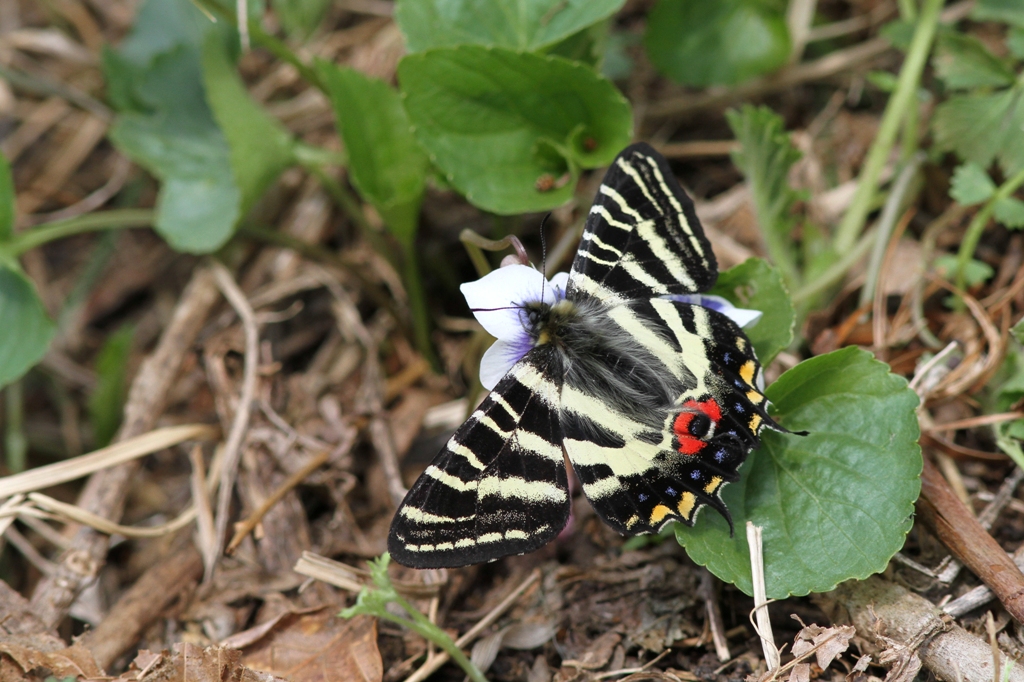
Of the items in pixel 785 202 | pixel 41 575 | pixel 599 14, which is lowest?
pixel 41 575

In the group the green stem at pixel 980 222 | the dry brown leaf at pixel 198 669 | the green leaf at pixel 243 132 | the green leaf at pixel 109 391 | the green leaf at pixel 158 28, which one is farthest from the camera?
the green leaf at pixel 158 28

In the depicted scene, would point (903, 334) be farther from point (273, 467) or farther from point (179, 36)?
point (179, 36)

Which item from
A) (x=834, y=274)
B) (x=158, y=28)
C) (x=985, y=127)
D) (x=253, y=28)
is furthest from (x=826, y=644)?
(x=158, y=28)

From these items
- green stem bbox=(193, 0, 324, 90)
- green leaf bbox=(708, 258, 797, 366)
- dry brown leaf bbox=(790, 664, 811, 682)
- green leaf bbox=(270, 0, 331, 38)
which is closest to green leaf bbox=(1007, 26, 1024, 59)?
green leaf bbox=(708, 258, 797, 366)

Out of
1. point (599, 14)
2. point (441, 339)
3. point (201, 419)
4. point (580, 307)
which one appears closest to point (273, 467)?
point (201, 419)

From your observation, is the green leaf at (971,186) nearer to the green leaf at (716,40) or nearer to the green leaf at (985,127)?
the green leaf at (985,127)

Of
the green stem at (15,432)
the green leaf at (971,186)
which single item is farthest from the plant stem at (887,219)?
the green stem at (15,432)
